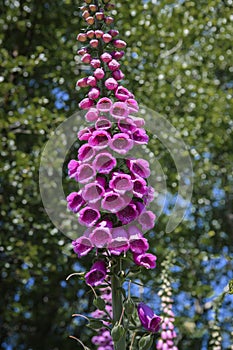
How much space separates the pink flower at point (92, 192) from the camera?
1.93m

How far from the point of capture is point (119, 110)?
2.05 m

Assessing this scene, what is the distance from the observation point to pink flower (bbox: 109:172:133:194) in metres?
1.92

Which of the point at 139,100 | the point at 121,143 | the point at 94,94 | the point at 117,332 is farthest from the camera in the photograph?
the point at 139,100

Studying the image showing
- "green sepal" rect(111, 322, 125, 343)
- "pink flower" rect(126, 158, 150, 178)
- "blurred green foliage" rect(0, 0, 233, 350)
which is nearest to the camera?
"green sepal" rect(111, 322, 125, 343)

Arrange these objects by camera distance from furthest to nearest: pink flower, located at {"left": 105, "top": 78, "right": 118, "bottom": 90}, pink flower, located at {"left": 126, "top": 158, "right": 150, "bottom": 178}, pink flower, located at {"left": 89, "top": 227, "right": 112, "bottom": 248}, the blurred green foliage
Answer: the blurred green foliage, pink flower, located at {"left": 105, "top": 78, "right": 118, "bottom": 90}, pink flower, located at {"left": 126, "top": 158, "right": 150, "bottom": 178}, pink flower, located at {"left": 89, "top": 227, "right": 112, "bottom": 248}

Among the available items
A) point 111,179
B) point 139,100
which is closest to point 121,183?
point 111,179

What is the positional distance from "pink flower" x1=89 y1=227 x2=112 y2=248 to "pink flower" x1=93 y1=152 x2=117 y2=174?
203mm

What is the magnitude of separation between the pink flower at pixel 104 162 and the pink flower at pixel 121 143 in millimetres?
35

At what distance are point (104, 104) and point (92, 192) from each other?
A: 1.13ft

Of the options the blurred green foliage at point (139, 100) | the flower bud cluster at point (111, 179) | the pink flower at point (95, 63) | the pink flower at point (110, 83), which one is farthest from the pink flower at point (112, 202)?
the blurred green foliage at point (139, 100)

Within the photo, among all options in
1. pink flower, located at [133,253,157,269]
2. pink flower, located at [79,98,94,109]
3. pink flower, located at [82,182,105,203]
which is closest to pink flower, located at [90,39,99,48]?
pink flower, located at [79,98,94,109]

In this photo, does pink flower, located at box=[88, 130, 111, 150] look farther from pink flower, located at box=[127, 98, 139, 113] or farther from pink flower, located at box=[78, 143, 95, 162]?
pink flower, located at box=[127, 98, 139, 113]

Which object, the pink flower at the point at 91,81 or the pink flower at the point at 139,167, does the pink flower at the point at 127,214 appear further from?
the pink flower at the point at 91,81

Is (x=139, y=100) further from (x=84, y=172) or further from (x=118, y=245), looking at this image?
(x=118, y=245)
